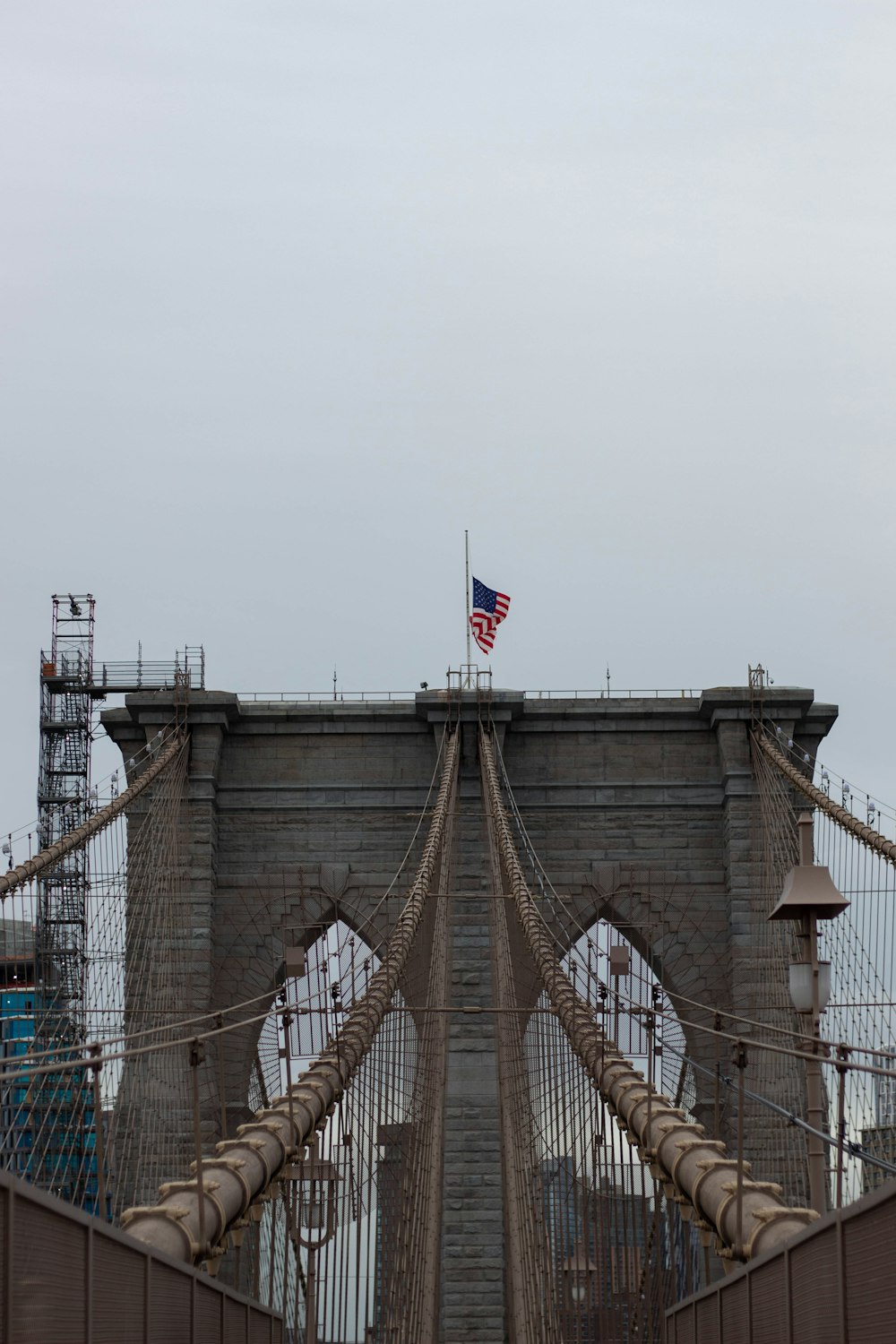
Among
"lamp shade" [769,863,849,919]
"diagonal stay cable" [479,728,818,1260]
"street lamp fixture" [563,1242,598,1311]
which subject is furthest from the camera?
"street lamp fixture" [563,1242,598,1311]

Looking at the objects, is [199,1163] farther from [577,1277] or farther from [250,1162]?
[577,1277]

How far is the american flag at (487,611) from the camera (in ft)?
91.4

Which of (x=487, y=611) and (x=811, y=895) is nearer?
(x=811, y=895)

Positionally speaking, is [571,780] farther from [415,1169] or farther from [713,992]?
[415,1169]

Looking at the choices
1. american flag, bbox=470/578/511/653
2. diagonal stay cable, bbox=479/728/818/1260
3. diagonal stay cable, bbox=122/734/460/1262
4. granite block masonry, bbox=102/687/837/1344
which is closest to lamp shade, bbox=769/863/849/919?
diagonal stay cable, bbox=479/728/818/1260

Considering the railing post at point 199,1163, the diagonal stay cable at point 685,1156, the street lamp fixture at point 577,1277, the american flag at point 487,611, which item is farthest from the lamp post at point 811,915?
the american flag at point 487,611

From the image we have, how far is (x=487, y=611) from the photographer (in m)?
28.2

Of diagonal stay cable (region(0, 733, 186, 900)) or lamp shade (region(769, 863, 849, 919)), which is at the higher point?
diagonal stay cable (region(0, 733, 186, 900))

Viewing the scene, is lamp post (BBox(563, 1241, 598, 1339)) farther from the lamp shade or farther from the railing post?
the railing post

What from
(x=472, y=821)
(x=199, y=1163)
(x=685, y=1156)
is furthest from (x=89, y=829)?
(x=199, y=1163)

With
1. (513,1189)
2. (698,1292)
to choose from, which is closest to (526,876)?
(513,1189)

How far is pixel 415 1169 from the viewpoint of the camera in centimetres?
1284

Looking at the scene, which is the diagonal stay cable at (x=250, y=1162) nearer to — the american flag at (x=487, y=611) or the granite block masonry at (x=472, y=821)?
the granite block masonry at (x=472, y=821)

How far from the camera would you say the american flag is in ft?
91.4
